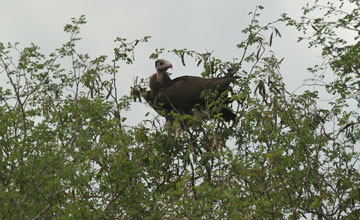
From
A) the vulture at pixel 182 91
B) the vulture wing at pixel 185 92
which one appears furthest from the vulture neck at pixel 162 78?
the vulture wing at pixel 185 92

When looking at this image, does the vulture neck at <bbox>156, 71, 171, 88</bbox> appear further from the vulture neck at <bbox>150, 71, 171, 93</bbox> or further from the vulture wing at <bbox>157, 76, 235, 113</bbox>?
the vulture wing at <bbox>157, 76, 235, 113</bbox>

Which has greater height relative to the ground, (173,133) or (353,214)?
(173,133)

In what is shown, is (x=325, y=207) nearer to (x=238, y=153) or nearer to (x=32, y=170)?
(x=238, y=153)

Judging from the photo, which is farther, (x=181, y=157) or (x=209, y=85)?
(x=209, y=85)

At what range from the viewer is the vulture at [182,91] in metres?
12.1

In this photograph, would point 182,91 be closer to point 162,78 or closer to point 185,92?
point 185,92

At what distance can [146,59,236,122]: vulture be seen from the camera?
1215cm

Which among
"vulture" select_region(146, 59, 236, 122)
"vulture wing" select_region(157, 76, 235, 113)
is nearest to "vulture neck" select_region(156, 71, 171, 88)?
"vulture" select_region(146, 59, 236, 122)

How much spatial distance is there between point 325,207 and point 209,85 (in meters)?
2.69

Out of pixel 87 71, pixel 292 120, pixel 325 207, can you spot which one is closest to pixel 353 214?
pixel 325 207

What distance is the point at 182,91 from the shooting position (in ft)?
42.3

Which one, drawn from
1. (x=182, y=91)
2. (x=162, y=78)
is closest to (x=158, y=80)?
(x=162, y=78)

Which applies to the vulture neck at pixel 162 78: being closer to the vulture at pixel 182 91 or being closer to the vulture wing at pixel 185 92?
the vulture at pixel 182 91

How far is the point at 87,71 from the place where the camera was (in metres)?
11.3
